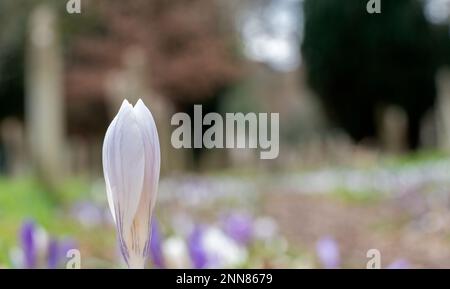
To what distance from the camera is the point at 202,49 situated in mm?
10445

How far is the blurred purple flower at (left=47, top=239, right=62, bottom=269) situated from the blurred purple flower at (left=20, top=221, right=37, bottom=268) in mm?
35

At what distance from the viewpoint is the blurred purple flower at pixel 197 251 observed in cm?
81

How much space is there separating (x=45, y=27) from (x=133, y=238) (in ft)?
16.6

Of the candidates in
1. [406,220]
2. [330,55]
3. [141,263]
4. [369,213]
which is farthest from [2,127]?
[141,263]

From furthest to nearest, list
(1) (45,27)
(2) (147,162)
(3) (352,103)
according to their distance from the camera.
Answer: (3) (352,103) < (1) (45,27) < (2) (147,162)

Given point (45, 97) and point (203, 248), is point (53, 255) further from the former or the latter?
point (45, 97)

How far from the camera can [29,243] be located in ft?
2.27

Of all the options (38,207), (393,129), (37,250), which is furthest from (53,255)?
(393,129)

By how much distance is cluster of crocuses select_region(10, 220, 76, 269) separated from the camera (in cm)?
68

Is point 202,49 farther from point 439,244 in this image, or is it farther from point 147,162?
point 147,162

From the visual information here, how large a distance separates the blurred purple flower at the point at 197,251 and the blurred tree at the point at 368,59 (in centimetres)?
703

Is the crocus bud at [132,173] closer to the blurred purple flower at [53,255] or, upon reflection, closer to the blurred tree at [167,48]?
the blurred purple flower at [53,255]

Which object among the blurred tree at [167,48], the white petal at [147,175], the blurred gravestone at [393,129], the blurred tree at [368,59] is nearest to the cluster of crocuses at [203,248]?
the white petal at [147,175]

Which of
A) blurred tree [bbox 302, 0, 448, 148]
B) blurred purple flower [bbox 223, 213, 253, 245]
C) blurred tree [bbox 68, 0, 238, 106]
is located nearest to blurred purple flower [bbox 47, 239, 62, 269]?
blurred purple flower [bbox 223, 213, 253, 245]
